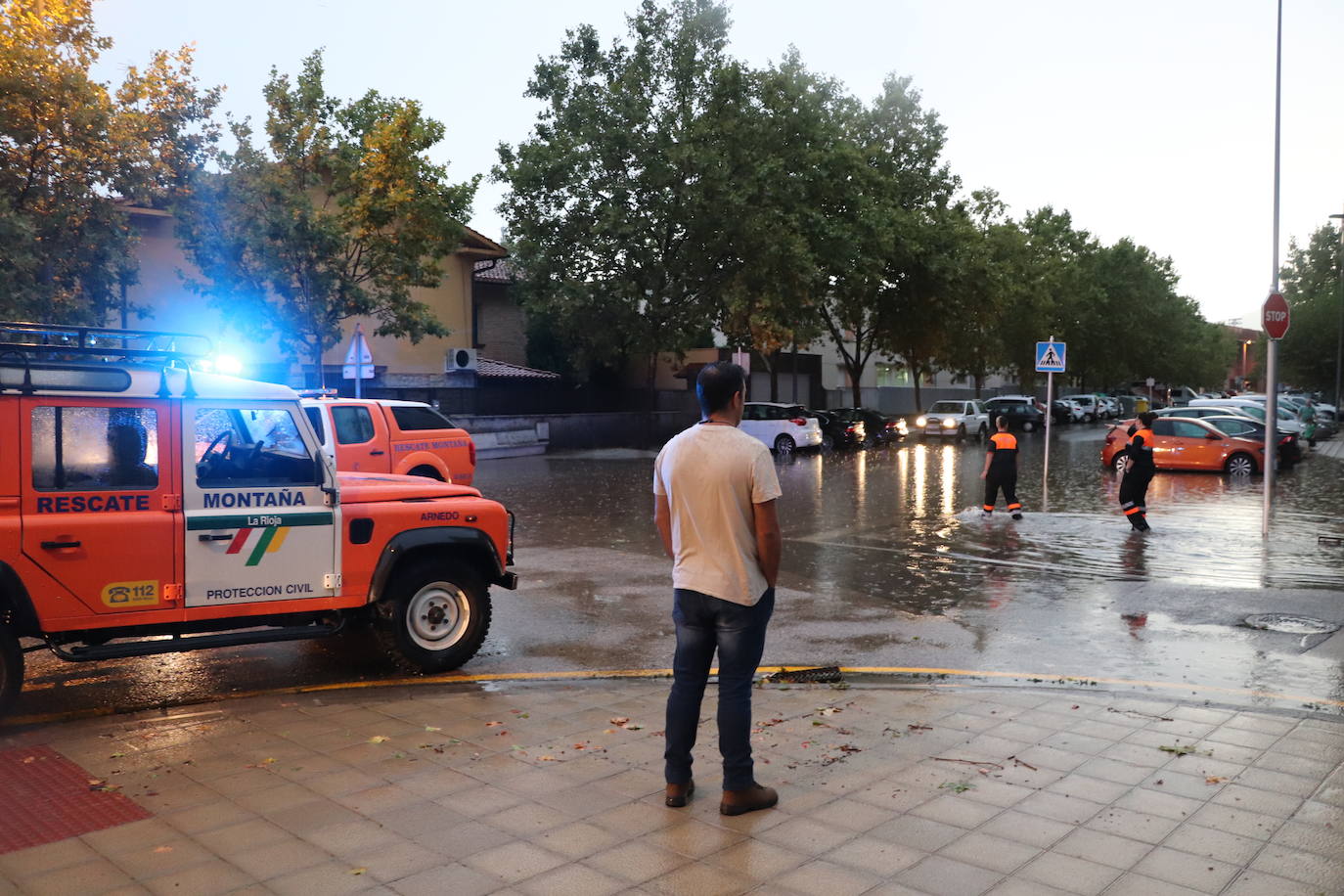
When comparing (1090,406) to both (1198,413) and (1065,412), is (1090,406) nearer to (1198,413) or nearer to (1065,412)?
(1065,412)

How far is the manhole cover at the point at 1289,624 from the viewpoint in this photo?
30.1 feet

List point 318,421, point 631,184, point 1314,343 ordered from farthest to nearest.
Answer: point 1314,343 → point 631,184 → point 318,421

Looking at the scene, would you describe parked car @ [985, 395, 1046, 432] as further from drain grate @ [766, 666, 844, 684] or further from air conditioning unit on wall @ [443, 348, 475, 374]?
drain grate @ [766, 666, 844, 684]

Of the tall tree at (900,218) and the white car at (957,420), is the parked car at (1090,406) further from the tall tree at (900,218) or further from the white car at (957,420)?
the white car at (957,420)

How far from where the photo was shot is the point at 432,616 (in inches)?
299

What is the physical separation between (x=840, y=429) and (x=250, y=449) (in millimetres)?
31787

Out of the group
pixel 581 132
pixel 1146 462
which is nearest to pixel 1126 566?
pixel 1146 462

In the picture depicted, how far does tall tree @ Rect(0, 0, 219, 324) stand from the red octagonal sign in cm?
1861

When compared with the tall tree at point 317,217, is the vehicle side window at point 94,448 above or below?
below

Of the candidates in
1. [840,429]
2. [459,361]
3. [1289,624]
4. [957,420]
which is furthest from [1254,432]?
[459,361]

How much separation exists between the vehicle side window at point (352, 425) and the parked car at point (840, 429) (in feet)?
74.7

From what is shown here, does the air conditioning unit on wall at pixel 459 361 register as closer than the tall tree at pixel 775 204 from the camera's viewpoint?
No

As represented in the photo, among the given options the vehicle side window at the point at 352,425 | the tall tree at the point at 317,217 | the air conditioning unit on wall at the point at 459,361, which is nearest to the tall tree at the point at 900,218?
the air conditioning unit on wall at the point at 459,361

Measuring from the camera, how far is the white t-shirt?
4.75m
